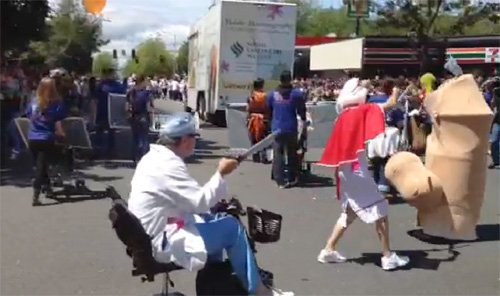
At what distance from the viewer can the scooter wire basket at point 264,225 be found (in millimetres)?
6012

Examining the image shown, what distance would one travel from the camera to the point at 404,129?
43.5 ft

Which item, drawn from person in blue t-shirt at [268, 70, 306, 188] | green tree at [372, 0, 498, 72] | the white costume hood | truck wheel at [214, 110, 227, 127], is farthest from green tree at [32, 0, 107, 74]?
the white costume hood

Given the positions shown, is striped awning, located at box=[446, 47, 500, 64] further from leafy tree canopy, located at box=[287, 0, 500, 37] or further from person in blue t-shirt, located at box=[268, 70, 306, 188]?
person in blue t-shirt, located at box=[268, 70, 306, 188]

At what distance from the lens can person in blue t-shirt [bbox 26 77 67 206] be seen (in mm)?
11516

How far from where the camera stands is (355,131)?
833cm

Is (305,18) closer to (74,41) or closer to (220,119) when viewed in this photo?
(74,41)

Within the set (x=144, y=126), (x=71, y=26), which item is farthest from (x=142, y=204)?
(x=71, y=26)

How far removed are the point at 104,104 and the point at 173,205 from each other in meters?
12.4

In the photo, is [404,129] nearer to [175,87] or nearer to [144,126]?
[144,126]

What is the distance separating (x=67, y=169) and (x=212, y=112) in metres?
13.7

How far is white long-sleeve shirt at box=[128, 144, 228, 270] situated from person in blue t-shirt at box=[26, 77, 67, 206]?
6296 mm

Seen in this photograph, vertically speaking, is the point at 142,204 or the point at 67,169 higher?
the point at 142,204

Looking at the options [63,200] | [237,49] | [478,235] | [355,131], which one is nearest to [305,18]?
[237,49]

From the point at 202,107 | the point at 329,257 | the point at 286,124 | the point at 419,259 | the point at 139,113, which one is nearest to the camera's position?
the point at 329,257
